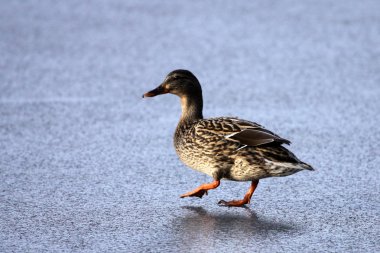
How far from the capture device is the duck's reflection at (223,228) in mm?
4762

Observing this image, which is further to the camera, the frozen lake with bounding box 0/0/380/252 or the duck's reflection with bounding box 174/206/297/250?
the frozen lake with bounding box 0/0/380/252

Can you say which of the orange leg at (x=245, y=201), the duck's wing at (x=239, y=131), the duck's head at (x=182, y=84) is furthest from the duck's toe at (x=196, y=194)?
the duck's head at (x=182, y=84)

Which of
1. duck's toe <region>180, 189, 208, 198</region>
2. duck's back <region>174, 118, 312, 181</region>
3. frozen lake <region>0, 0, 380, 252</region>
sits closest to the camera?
frozen lake <region>0, 0, 380, 252</region>

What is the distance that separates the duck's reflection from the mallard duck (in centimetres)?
23

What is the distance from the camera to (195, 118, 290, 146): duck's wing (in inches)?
219

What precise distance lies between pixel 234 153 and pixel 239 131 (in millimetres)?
170

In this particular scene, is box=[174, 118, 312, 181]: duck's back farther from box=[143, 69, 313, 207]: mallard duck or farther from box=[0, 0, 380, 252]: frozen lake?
box=[0, 0, 380, 252]: frozen lake

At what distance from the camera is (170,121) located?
26.0ft

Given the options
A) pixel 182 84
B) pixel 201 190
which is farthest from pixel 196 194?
pixel 182 84

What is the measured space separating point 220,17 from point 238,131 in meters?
6.29

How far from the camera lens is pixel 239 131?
5.71 metres

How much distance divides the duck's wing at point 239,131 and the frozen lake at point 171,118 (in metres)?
0.41

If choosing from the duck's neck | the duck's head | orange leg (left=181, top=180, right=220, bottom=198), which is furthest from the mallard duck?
the duck's head

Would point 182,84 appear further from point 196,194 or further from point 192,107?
point 196,194
